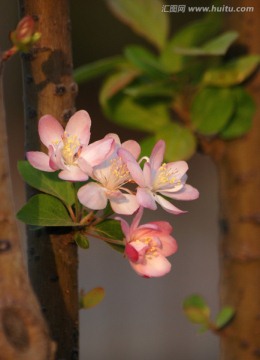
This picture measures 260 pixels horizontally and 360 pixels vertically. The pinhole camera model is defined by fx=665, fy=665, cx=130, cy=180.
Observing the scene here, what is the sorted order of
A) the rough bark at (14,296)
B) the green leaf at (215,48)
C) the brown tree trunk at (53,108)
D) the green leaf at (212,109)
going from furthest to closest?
the green leaf at (212,109), the green leaf at (215,48), the brown tree trunk at (53,108), the rough bark at (14,296)

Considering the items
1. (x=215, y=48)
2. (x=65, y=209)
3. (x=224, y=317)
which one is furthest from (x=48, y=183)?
(x=224, y=317)

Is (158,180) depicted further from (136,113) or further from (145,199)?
(136,113)

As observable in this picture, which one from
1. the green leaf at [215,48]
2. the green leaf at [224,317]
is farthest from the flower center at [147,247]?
the green leaf at [224,317]

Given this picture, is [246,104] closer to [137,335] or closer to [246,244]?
[246,244]

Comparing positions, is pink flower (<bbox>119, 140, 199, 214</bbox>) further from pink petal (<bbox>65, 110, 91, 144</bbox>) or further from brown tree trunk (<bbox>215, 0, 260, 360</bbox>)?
brown tree trunk (<bbox>215, 0, 260, 360</bbox>)

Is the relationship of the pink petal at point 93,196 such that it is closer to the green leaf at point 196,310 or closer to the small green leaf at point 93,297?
the small green leaf at point 93,297

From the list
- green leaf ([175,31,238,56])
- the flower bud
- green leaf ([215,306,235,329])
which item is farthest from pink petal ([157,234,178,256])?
green leaf ([215,306,235,329])
